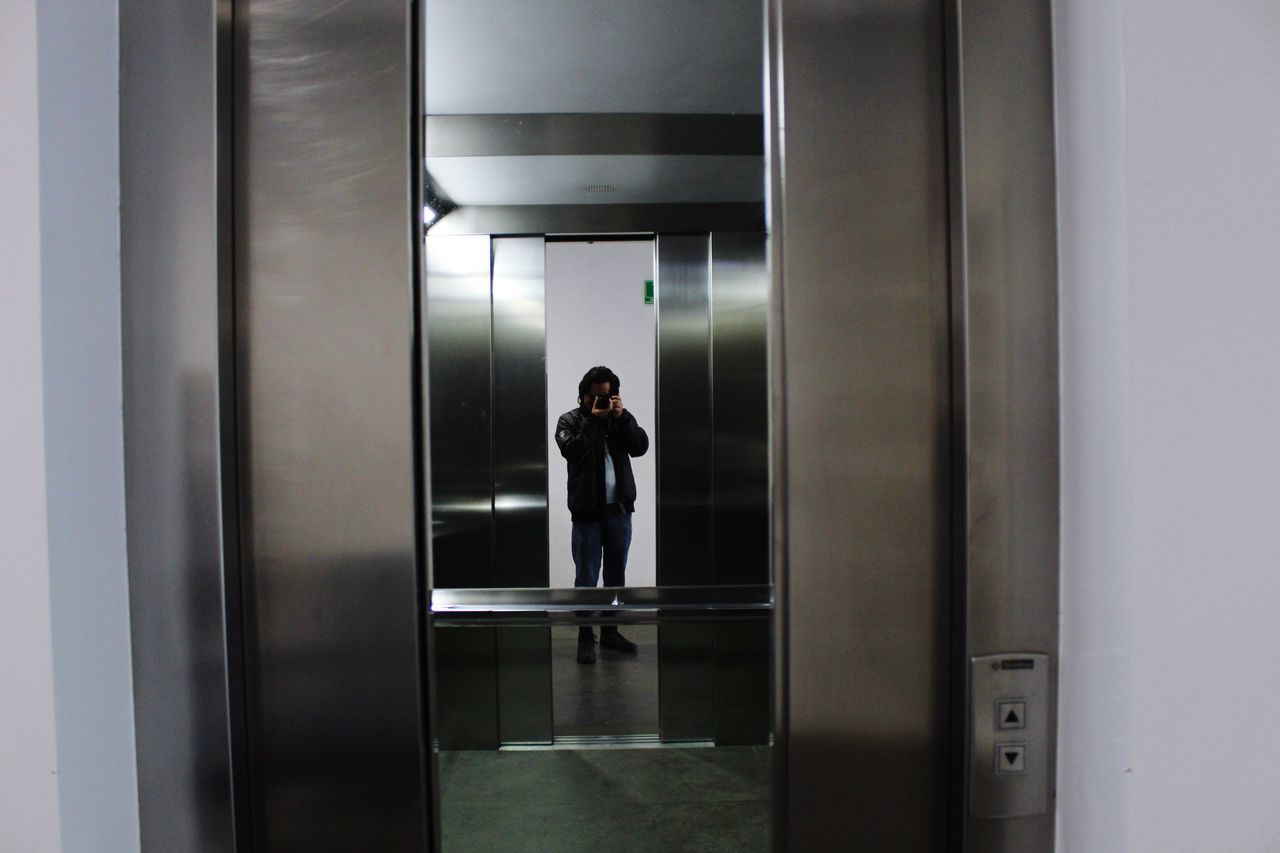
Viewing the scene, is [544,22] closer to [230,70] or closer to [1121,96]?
[230,70]

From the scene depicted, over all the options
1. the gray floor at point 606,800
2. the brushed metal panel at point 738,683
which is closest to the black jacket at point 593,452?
the brushed metal panel at point 738,683

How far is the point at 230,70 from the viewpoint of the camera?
3.53 ft

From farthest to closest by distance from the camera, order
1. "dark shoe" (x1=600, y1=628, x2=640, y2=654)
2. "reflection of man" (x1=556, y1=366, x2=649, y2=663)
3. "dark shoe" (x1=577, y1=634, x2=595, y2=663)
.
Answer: "dark shoe" (x1=600, y1=628, x2=640, y2=654), "dark shoe" (x1=577, y1=634, x2=595, y2=663), "reflection of man" (x1=556, y1=366, x2=649, y2=663)

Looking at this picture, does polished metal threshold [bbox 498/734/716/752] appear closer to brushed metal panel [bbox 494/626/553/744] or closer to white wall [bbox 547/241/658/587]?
brushed metal panel [bbox 494/626/553/744]

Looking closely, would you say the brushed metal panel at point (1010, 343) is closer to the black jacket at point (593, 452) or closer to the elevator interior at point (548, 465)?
the elevator interior at point (548, 465)

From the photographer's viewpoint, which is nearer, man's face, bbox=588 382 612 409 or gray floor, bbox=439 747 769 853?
gray floor, bbox=439 747 769 853

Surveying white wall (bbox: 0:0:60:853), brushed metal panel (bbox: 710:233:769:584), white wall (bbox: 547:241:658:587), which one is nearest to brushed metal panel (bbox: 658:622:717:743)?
brushed metal panel (bbox: 710:233:769:584)

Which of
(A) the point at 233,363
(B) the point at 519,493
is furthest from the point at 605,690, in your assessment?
(A) the point at 233,363

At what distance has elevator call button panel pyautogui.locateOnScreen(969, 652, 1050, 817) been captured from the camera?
3.37ft

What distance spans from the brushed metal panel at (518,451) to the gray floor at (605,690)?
0.49 meters

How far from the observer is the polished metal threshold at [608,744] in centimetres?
383

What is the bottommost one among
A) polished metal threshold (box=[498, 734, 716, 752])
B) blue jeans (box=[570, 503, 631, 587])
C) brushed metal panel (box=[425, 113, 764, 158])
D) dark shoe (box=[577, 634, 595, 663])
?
polished metal threshold (box=[498, 734, 716, 752])

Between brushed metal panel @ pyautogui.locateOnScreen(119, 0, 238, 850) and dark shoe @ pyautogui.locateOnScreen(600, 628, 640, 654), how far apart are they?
14.5 ft

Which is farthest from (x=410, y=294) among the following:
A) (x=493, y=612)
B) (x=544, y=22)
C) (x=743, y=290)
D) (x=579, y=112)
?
(x=743, y=290)
